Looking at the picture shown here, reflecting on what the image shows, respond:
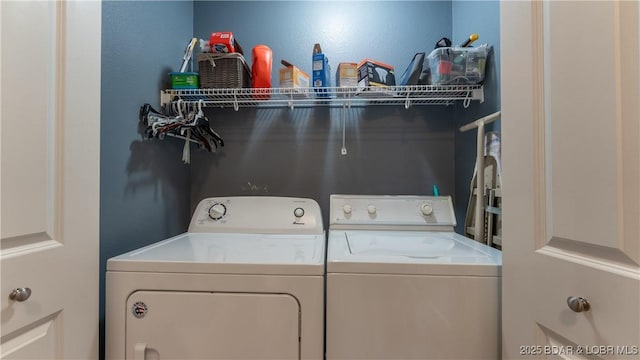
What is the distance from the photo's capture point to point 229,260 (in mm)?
923

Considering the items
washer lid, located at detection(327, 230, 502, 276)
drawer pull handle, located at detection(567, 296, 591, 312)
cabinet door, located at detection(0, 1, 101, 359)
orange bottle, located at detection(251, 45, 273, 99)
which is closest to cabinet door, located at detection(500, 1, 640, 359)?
drawer pull handle, located at detection(567, 296, 591, 312)

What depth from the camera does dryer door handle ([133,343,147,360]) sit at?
0.88 m

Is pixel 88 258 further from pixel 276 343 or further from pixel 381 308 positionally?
pixel 381 308

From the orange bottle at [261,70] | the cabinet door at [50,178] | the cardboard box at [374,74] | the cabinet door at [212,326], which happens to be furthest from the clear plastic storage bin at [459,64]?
the cabinet door at [50,178]

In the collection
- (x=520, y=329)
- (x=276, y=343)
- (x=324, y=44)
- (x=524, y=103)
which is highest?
(x=324, y=44)

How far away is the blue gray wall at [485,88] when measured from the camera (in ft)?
4.17

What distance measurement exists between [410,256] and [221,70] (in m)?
1.28

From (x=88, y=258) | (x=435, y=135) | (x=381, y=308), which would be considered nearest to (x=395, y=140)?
(x=435, y=135)

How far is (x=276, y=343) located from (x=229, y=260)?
0.30m

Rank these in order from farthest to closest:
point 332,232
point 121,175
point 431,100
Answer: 1. point 431,100
2. point 332,232
3. point 121,175

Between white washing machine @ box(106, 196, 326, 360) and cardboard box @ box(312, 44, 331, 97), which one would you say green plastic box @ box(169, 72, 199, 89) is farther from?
white washing machine @ box(106, 196, 326, 360)

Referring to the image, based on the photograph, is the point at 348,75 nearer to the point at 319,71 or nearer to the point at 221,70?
the point at 319,71

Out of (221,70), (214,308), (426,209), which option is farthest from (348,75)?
(214,308)

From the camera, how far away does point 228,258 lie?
0.95 meters
